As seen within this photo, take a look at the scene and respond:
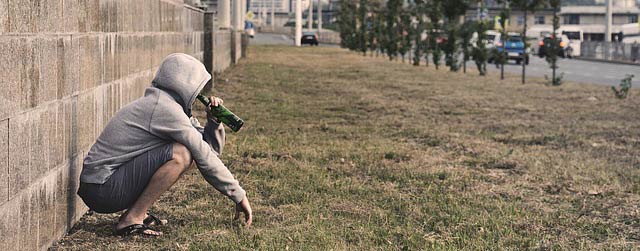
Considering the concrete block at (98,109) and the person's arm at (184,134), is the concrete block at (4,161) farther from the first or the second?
the concrete block at (98,109)

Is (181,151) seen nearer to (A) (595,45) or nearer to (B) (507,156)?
(B) (507,156)

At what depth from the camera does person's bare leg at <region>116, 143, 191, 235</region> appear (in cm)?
600

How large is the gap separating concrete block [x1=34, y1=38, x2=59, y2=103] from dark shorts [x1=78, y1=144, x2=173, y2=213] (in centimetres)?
65

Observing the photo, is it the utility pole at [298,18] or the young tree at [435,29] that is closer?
the young tree at [435,29]

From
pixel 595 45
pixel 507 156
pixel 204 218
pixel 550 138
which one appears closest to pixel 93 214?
pixel 204 218

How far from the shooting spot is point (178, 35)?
46.2ft

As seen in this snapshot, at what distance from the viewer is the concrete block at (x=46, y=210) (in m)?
5.37

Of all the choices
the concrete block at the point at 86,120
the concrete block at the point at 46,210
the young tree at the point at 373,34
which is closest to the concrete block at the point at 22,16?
the concrete block at the point at 46,210

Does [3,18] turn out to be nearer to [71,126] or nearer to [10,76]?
[10,76]

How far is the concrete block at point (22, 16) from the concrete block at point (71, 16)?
0.71 metres

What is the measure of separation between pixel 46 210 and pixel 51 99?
0.57 metres

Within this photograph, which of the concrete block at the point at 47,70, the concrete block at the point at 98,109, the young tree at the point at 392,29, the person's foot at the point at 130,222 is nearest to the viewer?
the concrete block at the point at 47,70

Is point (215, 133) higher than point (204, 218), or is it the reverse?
point (215, 133)

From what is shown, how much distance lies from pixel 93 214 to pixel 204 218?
724 millimetres
